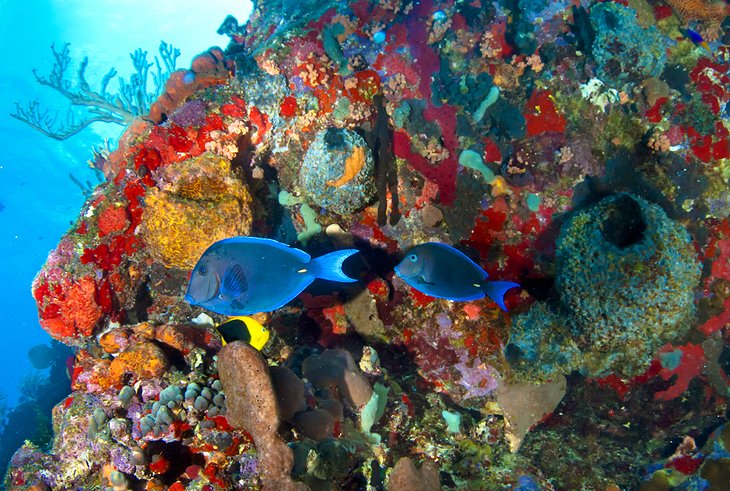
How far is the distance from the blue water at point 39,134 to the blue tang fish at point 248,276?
141 feet

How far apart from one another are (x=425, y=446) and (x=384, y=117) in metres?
3.62

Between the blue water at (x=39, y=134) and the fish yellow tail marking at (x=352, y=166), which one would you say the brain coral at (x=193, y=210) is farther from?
→ the blue water at (x=39, y=134)

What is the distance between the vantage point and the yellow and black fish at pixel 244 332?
12.4ft

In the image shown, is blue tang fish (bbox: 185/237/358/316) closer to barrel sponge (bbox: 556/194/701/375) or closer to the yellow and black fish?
the yellow and black fish

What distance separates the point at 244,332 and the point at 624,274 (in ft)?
11.5

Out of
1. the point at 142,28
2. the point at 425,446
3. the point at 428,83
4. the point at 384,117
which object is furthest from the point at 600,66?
the point at 142,28

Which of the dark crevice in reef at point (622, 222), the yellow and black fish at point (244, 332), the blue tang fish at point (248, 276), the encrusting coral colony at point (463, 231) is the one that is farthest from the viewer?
the yellow and black fish at point (244, 332)

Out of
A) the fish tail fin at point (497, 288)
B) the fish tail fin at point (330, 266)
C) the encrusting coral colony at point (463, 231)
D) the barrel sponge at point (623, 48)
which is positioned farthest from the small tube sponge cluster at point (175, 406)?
the barrel sponge at point (623, 48)

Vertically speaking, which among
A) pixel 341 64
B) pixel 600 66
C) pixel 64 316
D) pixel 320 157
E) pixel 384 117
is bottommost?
pixel 64 316

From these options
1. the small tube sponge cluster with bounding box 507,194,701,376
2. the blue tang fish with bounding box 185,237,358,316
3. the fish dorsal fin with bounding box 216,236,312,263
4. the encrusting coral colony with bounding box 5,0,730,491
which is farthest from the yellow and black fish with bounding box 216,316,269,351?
the small tube sponge cluster with bounding box 507,194,701,376

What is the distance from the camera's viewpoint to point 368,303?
445 centimetres

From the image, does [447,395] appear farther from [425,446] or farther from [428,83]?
[428,83]

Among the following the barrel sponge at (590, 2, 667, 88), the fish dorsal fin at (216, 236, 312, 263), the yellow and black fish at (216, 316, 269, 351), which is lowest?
the fish dorsal fin at (216, 236, 312, 263)

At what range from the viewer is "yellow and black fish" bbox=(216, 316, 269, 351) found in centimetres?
377
